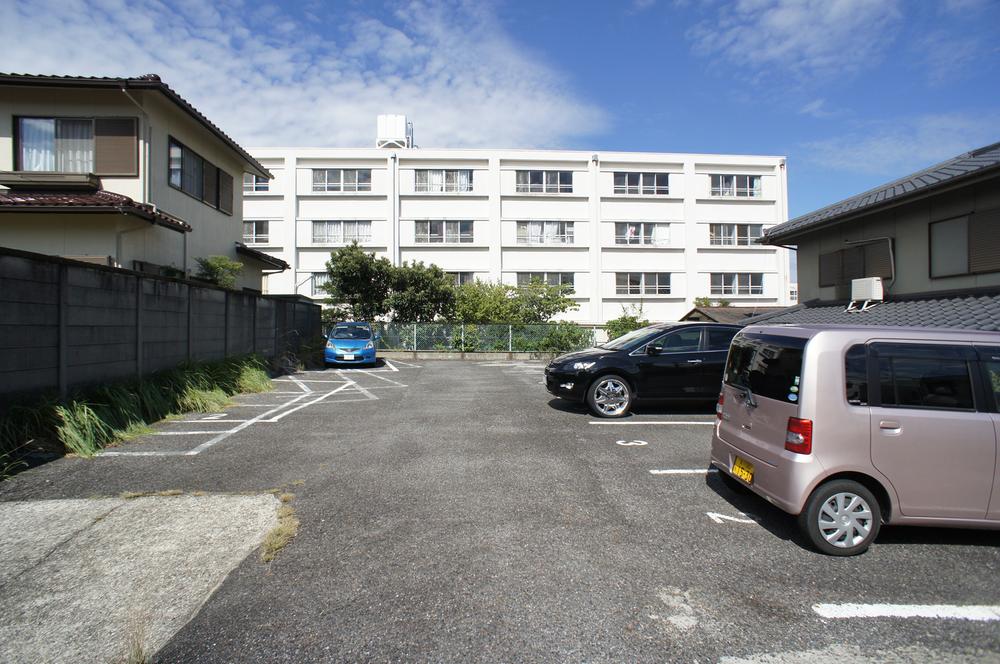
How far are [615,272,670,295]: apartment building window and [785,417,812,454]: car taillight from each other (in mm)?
29508

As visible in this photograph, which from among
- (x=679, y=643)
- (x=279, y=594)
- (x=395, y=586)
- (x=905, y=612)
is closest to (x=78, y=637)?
(x=279, y=594)

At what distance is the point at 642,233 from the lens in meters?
33.1

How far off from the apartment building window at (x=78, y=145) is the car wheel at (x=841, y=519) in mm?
15149

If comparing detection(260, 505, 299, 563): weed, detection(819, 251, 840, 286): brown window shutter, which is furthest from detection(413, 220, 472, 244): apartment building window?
detection(260, 505, 299, 563): weed

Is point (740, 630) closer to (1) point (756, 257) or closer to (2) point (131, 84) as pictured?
(2) point (131, 84)

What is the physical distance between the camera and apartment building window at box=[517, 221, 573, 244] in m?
32.3

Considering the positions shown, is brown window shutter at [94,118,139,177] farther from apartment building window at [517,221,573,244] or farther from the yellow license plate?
apartment building window at [517,221,573,244]

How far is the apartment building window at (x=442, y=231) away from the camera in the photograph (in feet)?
105

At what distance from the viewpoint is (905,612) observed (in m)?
2.92

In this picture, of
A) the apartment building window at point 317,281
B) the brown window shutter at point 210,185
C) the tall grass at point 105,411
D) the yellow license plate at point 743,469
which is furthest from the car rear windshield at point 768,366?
the apartment building window at point 317,281

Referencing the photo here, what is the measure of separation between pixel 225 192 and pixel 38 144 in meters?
4.81

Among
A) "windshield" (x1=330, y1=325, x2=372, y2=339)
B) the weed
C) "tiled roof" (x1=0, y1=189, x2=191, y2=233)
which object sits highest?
"tiled roof" (x1=0, y1=189, x2=191, y2=233)

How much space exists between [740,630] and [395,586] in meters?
1.90

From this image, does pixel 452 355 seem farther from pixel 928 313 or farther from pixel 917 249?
pixel 928 313
